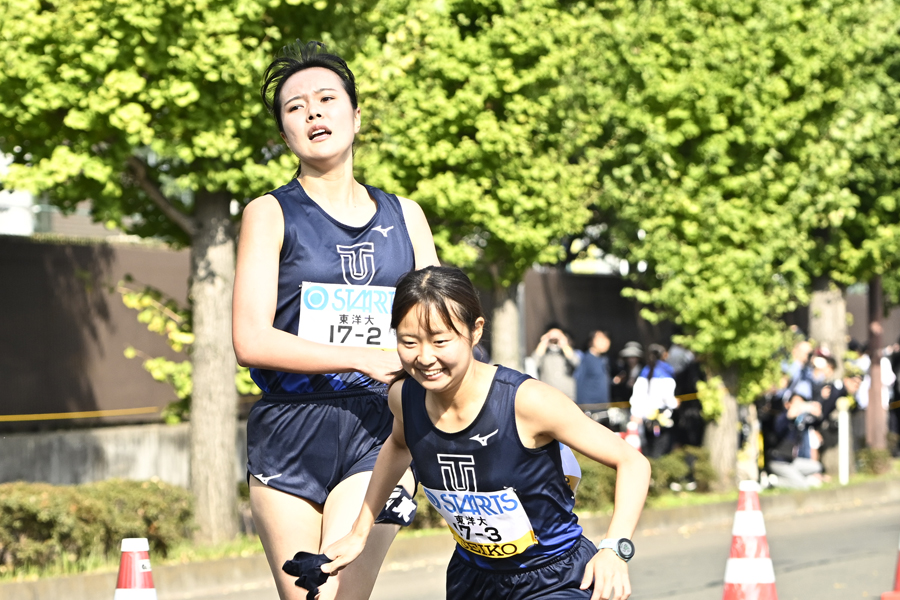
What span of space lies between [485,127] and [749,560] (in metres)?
7.59

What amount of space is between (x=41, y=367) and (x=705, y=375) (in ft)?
27.9

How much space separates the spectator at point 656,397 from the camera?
16.9 m

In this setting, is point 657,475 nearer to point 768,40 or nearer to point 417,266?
point 768,40

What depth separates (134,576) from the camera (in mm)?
4836

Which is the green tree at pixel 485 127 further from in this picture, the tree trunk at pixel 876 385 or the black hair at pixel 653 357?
Result: the tree trunk at pixel 876 385

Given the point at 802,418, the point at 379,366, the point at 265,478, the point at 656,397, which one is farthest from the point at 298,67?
the point at 802,418

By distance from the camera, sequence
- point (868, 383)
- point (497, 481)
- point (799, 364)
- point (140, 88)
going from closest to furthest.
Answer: point (497, 481)
point (140, 88)
point (799, 364)
point (868, 383)

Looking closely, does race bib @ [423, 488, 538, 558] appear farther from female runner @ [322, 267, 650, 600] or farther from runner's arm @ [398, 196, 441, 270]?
runner's arm @ [398, 196, 441, 270]

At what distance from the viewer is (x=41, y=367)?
586 inches

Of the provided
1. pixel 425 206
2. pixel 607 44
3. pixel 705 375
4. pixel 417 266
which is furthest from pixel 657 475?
pixel 417 266

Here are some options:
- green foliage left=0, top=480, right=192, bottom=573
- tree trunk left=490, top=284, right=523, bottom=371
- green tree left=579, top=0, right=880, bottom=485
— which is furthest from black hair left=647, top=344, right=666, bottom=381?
green foliage left=0, top=480, right=192, bottom=573

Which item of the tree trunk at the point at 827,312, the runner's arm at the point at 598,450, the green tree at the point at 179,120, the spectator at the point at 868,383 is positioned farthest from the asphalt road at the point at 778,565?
the spectator at the point at 868,383

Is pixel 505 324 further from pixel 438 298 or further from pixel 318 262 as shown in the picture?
pixel 438 298

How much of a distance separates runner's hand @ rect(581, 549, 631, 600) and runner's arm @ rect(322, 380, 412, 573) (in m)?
0.67
